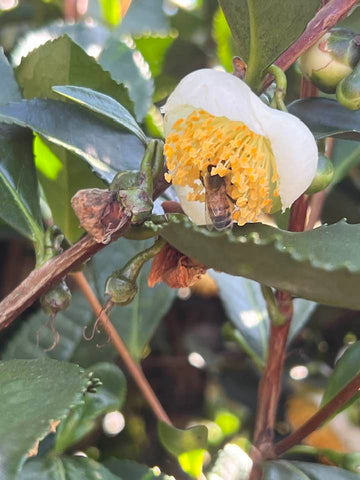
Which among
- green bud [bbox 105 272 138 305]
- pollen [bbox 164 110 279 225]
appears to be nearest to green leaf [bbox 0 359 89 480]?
green bud [bbox 105 272 138 305]

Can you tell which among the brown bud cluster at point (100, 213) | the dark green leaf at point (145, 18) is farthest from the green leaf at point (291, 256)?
the dark green leaf at point (145, 18)

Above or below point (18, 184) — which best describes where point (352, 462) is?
below

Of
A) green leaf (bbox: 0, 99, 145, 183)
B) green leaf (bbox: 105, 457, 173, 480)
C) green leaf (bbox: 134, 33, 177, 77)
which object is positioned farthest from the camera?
green leaf (bbox: 134, 33, 177, 77)

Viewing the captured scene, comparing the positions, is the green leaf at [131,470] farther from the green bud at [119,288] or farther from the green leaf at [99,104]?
the green leaf at [99,104]

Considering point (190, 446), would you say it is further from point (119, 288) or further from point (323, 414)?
point (119, 288)

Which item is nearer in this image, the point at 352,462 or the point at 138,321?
the point at 352,462

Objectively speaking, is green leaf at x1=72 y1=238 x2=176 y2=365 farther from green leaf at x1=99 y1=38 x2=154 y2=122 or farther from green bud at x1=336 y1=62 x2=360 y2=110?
green bud at x1=336 y1=62 x2=360 y2=110

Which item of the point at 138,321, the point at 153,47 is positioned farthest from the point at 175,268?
the point at 153,47
